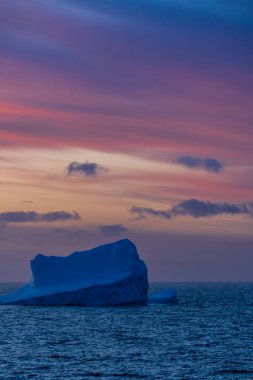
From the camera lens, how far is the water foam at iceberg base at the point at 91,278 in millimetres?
65062

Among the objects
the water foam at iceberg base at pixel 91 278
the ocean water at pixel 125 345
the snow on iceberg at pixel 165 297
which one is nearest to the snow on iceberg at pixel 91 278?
the water foam at iceberg base at pixel 91 278

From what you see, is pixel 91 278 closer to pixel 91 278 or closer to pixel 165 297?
pixel 91 278

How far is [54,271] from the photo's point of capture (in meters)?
66.6

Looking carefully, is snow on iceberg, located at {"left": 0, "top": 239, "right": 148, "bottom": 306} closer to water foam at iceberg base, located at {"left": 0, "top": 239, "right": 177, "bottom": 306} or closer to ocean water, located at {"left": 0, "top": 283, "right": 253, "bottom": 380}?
water foam at iceberg base, located at {"left": 0, "top": 239, "right": 177, "bottom": 306}

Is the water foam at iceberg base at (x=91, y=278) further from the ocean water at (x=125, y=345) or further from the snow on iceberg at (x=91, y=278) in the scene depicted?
the ocean water at (x=125, y=345)

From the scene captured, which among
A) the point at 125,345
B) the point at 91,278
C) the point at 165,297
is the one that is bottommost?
the point at 125,345

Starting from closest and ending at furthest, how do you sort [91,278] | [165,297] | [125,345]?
[125,345], [91,278], [165,297]

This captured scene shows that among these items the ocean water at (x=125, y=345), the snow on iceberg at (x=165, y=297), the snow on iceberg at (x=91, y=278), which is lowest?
the ocean water at (x=125, y=345)

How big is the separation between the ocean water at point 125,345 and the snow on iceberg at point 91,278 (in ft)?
11.4

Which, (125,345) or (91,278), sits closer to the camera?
(125,345)

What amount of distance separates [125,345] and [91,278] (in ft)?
92.5

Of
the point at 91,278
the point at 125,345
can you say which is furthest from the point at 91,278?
the point at 125,345

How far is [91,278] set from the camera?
65.9m

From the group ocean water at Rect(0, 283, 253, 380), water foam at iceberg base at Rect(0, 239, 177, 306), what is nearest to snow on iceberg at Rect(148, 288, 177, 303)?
water foam at iceberg base at Rect(0, 239, 177, 306)
